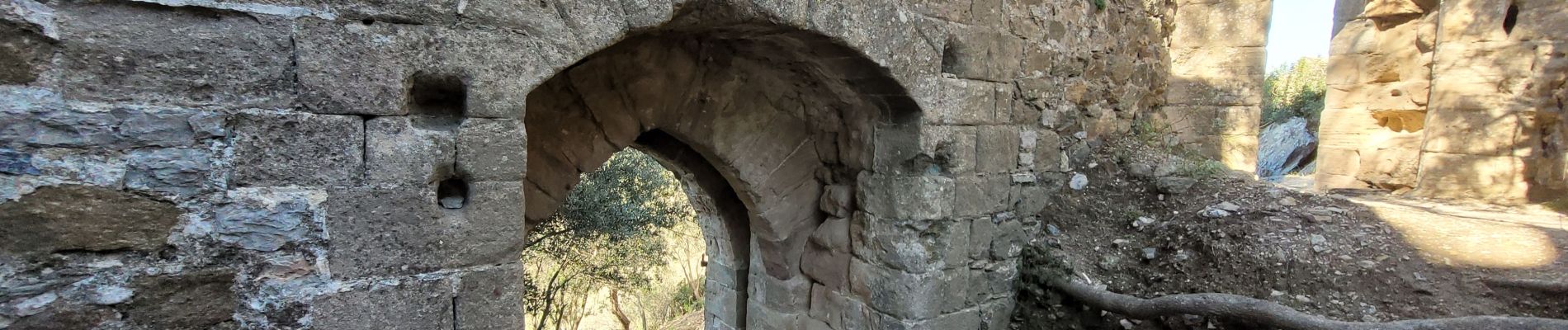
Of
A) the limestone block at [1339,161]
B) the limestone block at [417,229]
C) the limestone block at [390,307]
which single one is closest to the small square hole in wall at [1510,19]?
the limestone block at [1339,161]

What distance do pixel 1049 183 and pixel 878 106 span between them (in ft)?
4.28

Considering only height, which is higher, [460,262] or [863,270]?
A: [460,262]

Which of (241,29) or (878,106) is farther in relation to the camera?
(878,106)

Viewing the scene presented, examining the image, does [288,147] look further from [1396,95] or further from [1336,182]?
[1336,182]

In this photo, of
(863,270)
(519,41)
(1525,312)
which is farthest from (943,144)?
(1525,312)

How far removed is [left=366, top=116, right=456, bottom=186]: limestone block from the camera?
1.88m

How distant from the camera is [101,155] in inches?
64.9

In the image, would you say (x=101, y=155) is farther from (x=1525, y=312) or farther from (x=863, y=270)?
(x=1525, y=312)

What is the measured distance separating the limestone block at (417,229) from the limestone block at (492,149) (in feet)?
0.11

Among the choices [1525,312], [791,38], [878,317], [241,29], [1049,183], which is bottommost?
[878,317]

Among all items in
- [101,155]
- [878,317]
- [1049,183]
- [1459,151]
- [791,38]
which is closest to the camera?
[101,155]

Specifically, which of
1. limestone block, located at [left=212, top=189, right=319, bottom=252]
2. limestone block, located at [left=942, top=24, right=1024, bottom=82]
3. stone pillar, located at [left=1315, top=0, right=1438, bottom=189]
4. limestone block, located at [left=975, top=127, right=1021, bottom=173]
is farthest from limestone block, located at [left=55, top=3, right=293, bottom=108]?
stone pillar, located at [left=1315, top=0, right=1438, bottom=189]

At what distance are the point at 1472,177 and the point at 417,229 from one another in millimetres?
7043

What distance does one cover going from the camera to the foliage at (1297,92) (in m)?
14.1
